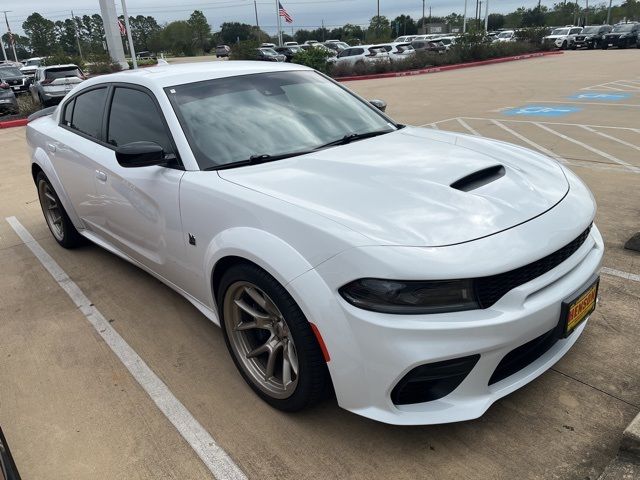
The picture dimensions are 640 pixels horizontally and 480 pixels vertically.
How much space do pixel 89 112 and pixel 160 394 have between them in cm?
248

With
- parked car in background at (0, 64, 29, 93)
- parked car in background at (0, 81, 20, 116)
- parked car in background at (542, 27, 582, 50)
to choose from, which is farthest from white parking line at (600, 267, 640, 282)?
parked car in background at (542, 27, 582, 50)

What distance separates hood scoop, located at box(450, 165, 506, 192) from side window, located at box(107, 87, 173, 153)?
168 cm

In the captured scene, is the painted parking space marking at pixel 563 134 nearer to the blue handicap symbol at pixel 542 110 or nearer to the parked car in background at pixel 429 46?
the blue handicap symbol at pixel 542 110

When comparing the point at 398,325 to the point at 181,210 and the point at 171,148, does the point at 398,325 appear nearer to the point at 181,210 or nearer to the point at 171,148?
the point at 181,210

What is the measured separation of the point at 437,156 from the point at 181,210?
1449 millimetres

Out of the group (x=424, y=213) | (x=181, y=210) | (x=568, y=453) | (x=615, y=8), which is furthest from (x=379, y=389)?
(x=615, y=8)

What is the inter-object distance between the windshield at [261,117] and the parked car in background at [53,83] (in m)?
16.5

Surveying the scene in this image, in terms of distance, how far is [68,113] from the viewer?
4648 mm

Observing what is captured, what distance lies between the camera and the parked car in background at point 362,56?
995 inches

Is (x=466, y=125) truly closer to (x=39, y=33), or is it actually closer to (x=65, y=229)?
(x=65, y=229)

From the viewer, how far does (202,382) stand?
117 inches

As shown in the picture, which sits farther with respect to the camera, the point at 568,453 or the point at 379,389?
the point at 568,453

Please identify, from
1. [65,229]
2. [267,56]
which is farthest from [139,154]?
[267,56]

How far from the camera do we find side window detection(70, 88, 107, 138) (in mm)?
4020
